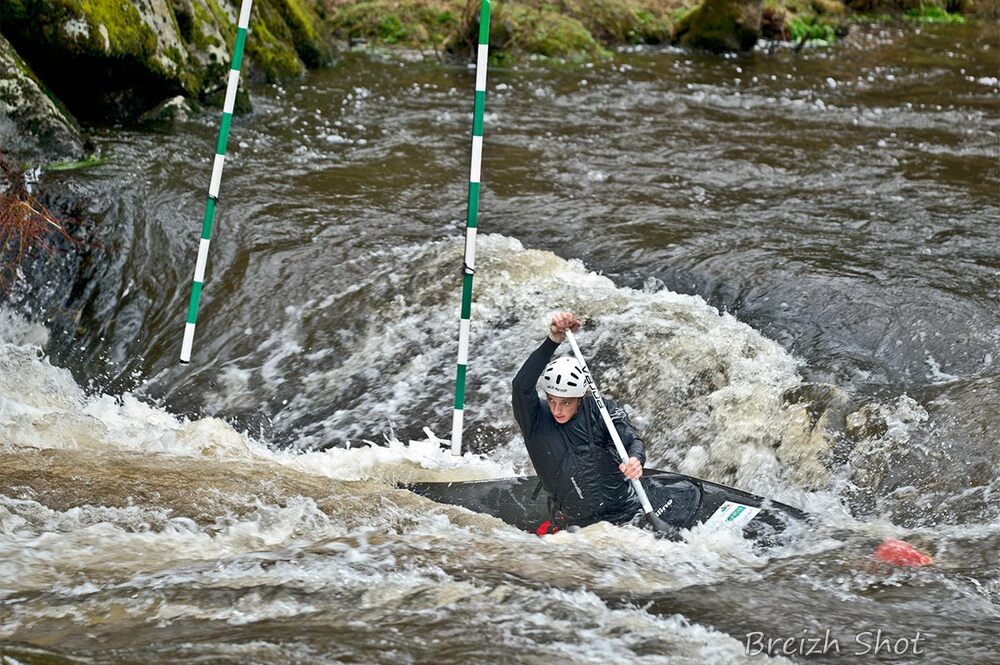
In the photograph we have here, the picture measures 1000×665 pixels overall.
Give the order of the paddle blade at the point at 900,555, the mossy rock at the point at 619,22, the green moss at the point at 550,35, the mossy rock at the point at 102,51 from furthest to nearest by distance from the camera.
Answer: the mossy rock at the point at 619,22, the green moss at the point at 550,35, the mossy rock at the point at 102,51, the paddle blade at the point at 900,555

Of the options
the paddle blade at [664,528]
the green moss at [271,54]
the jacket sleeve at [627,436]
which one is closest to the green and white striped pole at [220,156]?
the jacket sleeve at [627,436]

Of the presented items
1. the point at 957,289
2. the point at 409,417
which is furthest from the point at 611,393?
the point at 957,289

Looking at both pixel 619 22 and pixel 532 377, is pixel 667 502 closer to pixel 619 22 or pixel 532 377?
pixel 532 377

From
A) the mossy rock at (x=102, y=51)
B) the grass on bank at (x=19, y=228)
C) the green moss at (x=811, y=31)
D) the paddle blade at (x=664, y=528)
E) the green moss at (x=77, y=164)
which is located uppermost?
the green moss at (x=811, y=31)

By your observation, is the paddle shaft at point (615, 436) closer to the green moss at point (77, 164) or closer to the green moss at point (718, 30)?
the green moss at point (77, 164)

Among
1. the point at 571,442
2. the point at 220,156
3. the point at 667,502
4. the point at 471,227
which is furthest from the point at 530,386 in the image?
the point at 220,156

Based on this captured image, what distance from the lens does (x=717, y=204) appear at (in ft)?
29.3

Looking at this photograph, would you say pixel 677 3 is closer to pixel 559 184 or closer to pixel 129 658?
pixel 559 184

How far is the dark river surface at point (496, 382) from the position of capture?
12.4ft

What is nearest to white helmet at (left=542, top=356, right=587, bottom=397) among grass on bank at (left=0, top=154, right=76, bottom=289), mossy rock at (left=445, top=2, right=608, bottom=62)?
grass on bank at (left=0, top=154, right=76, bottom=289)

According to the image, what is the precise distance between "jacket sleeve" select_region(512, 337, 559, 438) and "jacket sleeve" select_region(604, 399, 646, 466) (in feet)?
1.29

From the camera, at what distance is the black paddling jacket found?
5.29 meters

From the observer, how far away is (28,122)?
26.4ft

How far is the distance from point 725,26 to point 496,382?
11.8 m
